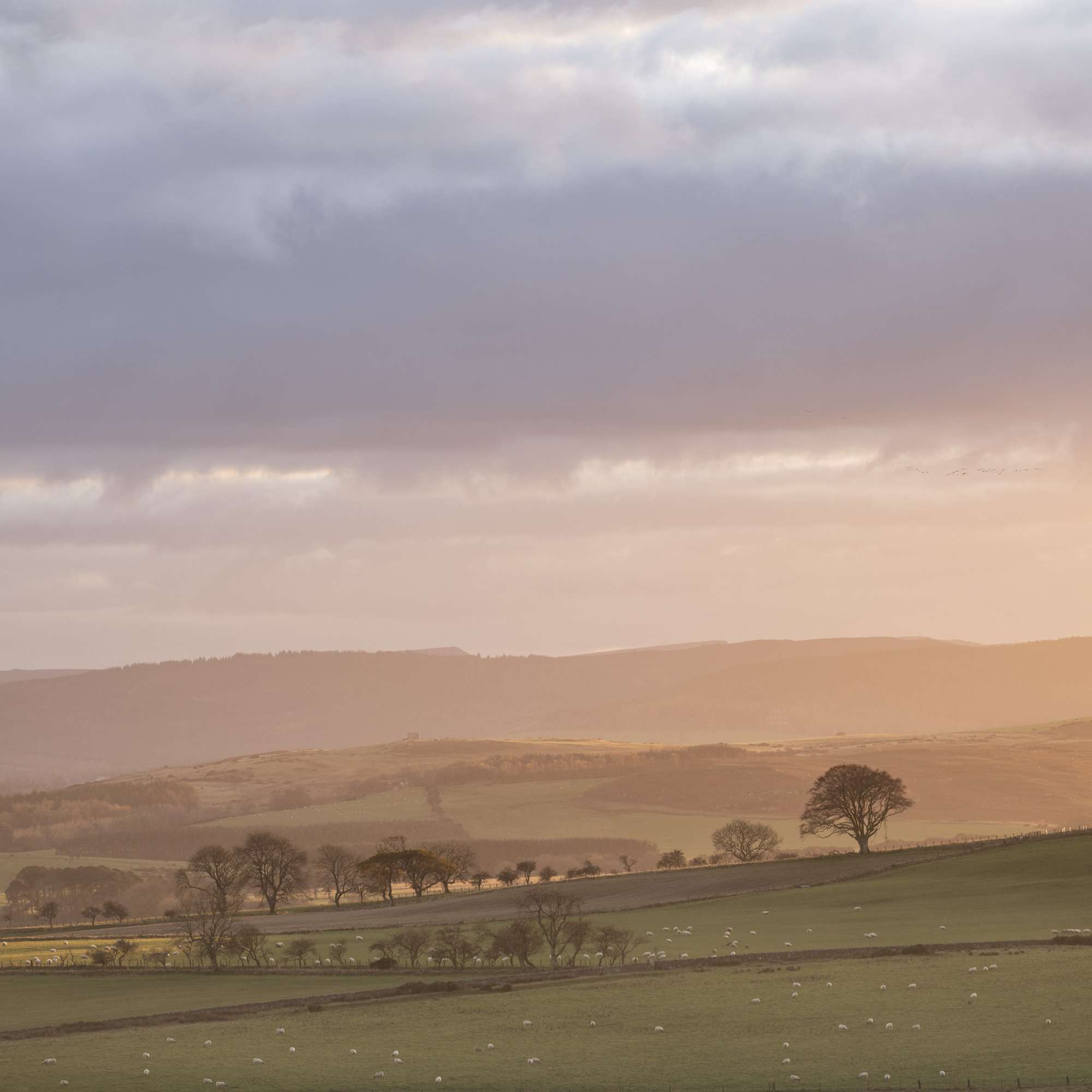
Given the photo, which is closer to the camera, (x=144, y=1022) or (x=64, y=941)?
(x=144, y=1022)

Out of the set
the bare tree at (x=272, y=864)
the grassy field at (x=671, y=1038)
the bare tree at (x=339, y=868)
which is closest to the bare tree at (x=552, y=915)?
the grassy field at (x=671, y=1038)

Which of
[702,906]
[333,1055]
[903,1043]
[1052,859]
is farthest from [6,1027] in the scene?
[1052,859]

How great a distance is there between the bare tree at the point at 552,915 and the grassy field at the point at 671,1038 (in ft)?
47.4

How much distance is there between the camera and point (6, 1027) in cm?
7912

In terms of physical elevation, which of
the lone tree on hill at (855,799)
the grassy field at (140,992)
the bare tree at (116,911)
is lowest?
the bare tree at (116,911)

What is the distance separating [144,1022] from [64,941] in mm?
55289

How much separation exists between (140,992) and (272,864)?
6560 centimetres

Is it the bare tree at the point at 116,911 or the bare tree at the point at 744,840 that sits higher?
the bare tree at the point at 744,840

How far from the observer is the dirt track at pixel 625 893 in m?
126

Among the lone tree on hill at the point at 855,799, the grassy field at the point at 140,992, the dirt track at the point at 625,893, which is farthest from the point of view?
the lone tree on hill at the point at 855,799

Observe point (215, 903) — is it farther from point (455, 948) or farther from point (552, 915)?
point (552, 915)

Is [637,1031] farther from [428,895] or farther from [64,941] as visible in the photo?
[428,895]

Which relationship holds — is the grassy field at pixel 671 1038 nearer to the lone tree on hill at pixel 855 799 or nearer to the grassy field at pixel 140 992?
the grassy field at pixel 140 992

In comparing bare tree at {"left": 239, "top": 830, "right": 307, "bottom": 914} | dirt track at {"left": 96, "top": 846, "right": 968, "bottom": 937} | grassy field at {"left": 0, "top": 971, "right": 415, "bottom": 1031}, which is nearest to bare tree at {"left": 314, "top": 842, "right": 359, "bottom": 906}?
bare tree at {"left": 239, "top": 830, "right": 307, "bottom": 914}
